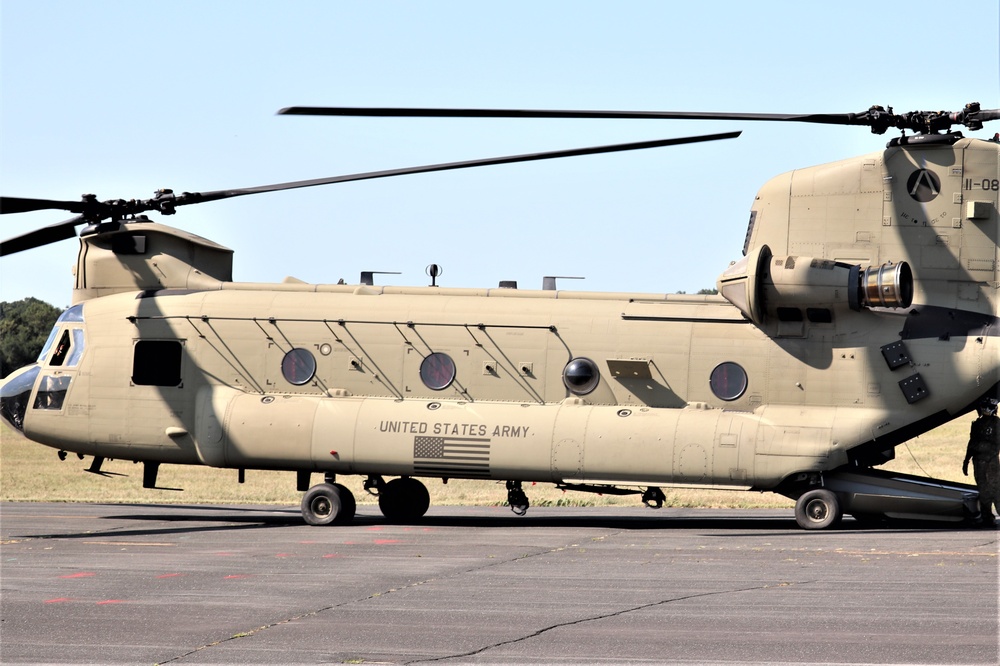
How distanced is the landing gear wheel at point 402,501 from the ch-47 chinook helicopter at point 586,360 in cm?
4

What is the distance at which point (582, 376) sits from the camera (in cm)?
2000

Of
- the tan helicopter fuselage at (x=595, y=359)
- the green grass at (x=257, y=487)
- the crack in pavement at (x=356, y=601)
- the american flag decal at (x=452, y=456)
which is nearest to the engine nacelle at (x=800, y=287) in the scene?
the tan helicopter fuselage at (x=595, y=359)

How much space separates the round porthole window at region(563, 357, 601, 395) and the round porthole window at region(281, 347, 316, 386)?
4.53 m

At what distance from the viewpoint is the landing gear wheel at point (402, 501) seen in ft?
71.2

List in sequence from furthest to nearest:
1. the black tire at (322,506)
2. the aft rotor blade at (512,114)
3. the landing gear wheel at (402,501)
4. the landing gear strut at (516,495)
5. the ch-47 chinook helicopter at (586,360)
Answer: the landing gear wheel at (402,501) → the landing gear strut at (516,495) → the black tire at (322,506) → the ch-47 chinook helicopter at (586,360) → the aft rotor blade at (512,114)

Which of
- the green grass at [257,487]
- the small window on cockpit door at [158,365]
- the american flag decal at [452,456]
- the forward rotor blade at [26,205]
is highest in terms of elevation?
the forward rotor blade at [26,205]

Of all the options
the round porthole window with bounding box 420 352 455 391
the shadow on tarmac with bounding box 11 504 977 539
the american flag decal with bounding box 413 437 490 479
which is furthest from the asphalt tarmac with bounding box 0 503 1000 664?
the round porthole window with bounding box 420 352 455 391

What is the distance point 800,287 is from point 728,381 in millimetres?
1913

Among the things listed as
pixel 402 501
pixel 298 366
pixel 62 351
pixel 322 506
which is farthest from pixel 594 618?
pixel 62 351

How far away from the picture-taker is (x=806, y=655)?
372 inches

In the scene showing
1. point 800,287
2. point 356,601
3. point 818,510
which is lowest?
point 356,601

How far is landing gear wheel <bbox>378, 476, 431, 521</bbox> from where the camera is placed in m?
21.7

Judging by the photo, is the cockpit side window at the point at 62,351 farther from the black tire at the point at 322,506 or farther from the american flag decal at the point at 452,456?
the american flag decal at the point at 452,456

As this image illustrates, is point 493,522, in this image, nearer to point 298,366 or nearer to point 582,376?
point 582,376
